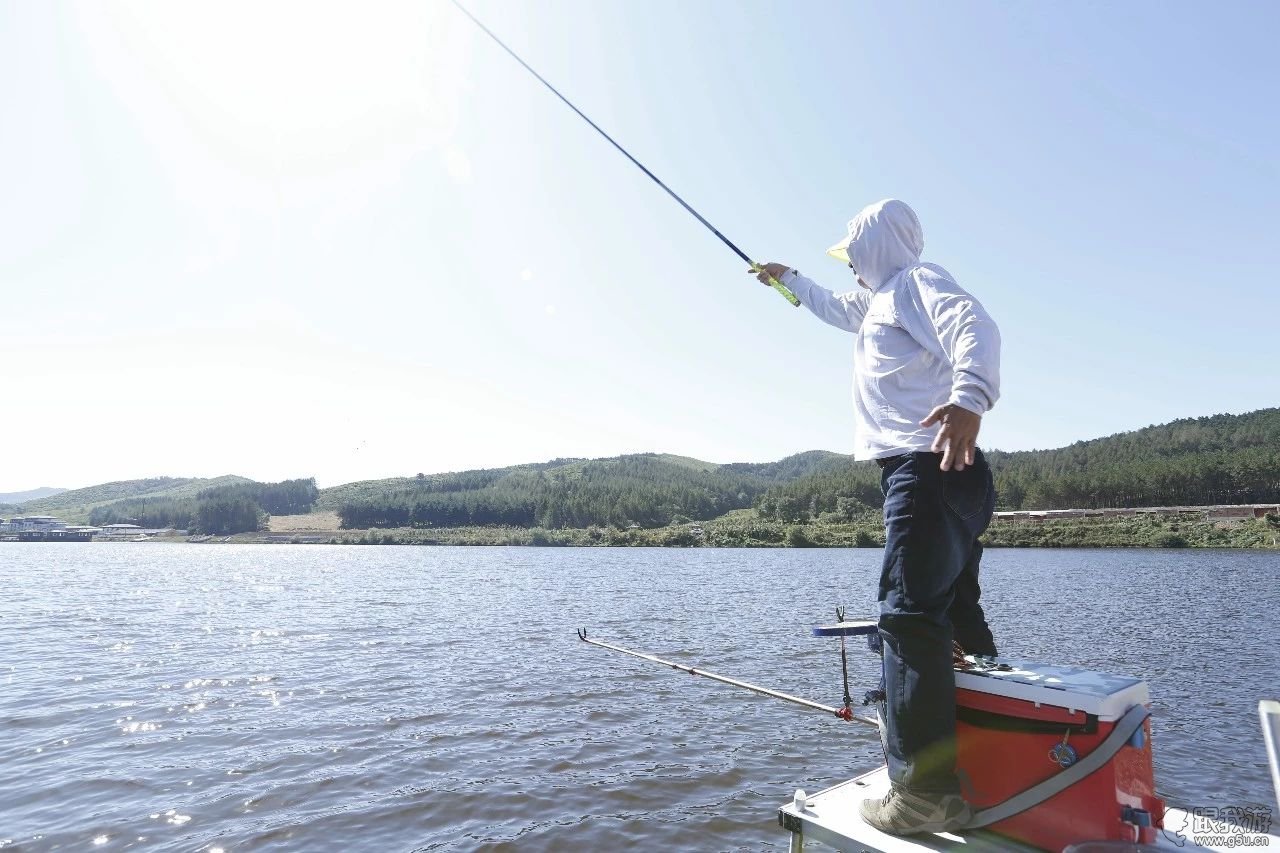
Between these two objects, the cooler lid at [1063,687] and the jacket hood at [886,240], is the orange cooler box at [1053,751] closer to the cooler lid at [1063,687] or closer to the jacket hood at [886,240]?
the cooler lid at [1063,687]

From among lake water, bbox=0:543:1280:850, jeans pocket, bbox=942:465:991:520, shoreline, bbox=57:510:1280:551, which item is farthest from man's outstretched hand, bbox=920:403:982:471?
shoreline, bbox=57:510:1280:551

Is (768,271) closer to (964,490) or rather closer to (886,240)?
(886,240)

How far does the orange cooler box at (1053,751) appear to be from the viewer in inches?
141

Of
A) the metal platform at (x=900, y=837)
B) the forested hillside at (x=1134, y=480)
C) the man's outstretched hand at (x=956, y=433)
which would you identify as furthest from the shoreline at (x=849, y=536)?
the man's outstretched hand at (x=956, y=433)

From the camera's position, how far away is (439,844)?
6.96 metres

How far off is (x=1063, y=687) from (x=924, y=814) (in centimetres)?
99

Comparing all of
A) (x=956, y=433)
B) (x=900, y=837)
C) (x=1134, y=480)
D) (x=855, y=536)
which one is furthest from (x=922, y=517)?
(x=1134, y=480)

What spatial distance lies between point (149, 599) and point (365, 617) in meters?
15.9

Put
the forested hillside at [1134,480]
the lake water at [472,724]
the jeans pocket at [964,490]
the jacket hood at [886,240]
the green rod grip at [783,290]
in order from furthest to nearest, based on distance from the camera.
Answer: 1. the forested hillside at [1134,480]
2. the lake water at [472,724]
3. the green rod grip at [783,290]
4. the jacket hood at [886,240]
5. the jeans pocket at [964,490]

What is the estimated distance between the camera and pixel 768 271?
6.18m

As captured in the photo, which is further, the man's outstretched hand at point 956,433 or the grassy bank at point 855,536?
the grassy bank at point 855,536

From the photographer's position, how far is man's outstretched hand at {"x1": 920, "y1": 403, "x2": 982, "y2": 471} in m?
3.53

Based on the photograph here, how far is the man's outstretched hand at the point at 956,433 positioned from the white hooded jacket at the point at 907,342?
0.05 m

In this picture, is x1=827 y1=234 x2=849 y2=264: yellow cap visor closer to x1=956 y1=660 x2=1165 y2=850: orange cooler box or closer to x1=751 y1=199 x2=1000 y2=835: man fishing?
x1=751 y1=199 x2=1000 y2=835: man fishing
